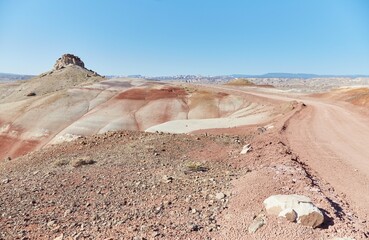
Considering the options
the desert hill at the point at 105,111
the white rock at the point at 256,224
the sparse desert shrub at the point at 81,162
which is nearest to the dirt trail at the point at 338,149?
the white rock at the point at 256,224

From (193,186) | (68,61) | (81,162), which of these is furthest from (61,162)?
(68,61)

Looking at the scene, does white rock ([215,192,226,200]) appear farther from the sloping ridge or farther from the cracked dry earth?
the sloping ridge

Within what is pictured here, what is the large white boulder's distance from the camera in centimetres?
875

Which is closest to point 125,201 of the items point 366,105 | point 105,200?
point 105,200

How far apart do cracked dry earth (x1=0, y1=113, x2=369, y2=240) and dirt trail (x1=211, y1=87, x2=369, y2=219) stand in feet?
2.28

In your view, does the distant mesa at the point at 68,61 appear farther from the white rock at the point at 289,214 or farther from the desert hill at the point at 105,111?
the white rock at the point at 289,214

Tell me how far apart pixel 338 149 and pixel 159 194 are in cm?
1123

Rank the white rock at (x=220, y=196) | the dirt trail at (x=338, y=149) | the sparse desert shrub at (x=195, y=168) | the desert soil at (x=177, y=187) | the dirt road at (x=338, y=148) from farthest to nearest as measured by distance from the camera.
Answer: the sparse desert shrub at (x=195, y=168) → the dirt road at (x=338, y=148) → the dirt trail at (x=338, y=149) → the white rock at (x=220, y=196) → the desert soil at (x=177, y=187)

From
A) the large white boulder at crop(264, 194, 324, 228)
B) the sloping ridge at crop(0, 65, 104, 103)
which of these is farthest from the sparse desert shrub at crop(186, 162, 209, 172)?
the sloping ridge at crop(0, 65, 104, 103)

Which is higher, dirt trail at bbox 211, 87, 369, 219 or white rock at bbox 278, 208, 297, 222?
white rock at bbox 278, 208, 297, 222

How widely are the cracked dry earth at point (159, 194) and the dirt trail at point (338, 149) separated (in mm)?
694

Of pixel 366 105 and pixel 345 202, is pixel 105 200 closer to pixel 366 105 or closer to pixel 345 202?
pixel 345 202

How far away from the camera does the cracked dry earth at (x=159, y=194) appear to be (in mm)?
9375

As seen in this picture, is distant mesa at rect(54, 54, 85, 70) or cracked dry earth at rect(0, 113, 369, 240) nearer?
cracked dry earth at rect(0, 113, 369, 240)
